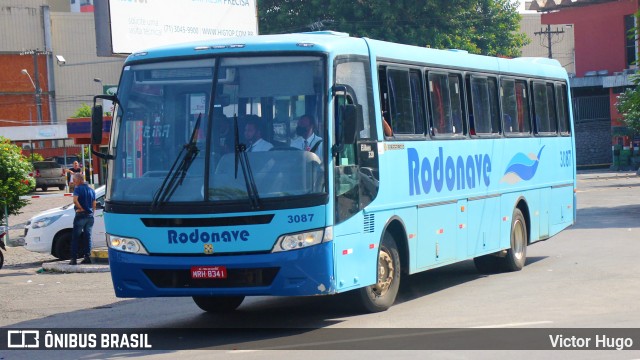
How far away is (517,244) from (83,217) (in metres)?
8.51

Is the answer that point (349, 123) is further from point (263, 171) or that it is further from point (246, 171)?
point (246, 171)

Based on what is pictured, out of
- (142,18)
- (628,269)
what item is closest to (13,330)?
(628,269)

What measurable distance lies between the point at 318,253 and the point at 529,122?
25.4 feet

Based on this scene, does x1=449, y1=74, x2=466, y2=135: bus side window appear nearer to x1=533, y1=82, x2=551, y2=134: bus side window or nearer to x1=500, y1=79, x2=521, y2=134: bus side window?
x1=500, y1=79, x2=521, y2=134: bus side window

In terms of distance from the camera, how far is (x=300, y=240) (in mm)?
10266

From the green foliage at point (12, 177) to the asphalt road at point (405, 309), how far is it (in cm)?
442

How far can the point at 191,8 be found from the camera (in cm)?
2586

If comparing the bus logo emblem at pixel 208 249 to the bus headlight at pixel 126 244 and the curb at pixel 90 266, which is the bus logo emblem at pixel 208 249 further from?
the curb at pixel 90 266

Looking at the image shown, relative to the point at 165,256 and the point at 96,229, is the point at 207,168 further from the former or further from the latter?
the point at 96,229

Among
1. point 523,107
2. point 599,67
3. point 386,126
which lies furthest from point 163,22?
point 599,67

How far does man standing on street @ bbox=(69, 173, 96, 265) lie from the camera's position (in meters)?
19.9

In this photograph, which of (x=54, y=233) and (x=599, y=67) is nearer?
(x=54, y=233)

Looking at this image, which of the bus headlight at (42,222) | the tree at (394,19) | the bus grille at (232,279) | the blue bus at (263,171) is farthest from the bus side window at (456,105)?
the tree at (394,19)

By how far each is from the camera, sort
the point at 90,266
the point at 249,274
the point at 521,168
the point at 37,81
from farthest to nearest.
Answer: the point at 37,81, the point at 90,266, the point at 521,168, the point at 249,274
